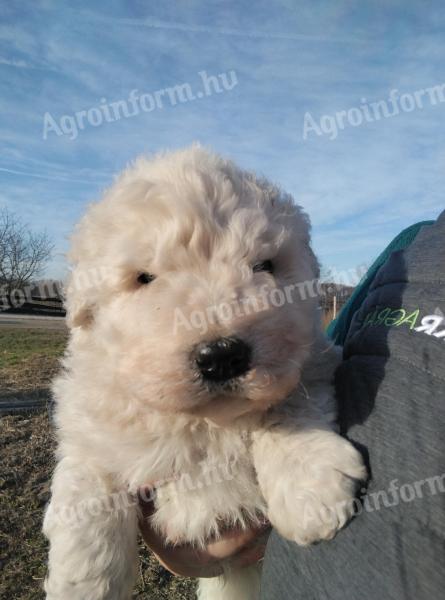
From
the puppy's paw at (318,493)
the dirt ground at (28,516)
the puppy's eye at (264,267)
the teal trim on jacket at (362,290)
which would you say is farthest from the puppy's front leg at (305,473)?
the dirt ground at (28,516)

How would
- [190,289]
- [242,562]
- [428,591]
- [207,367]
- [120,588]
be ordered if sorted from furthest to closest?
[242,562] → [120,588] → [190,289] → [207,367] → [428,591]

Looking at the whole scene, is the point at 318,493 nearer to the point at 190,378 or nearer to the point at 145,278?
the point at 190,378

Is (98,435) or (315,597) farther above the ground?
(98,435)

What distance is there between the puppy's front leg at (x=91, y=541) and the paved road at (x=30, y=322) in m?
20.3

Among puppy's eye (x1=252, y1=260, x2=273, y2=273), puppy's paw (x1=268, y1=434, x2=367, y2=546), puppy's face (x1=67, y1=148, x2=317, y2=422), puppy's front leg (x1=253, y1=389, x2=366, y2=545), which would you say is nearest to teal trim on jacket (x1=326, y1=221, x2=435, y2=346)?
puppy's face (x1=67, y1=148, x2=317, y2=422)

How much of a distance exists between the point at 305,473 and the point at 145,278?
1220 mm

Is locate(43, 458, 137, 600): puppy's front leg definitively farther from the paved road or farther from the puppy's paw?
the paved road

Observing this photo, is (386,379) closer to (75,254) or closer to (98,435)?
(98,435)

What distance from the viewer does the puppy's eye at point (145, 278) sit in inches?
98.9

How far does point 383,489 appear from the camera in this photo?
1635 mm

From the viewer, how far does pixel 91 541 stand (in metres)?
2.52

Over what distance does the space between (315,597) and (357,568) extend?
8.5 inches

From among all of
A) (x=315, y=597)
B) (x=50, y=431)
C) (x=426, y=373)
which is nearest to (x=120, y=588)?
(x=315, y=597)

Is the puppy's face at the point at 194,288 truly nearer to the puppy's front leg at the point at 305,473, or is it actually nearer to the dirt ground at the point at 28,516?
the puppy's front leg at the point at 305,473
